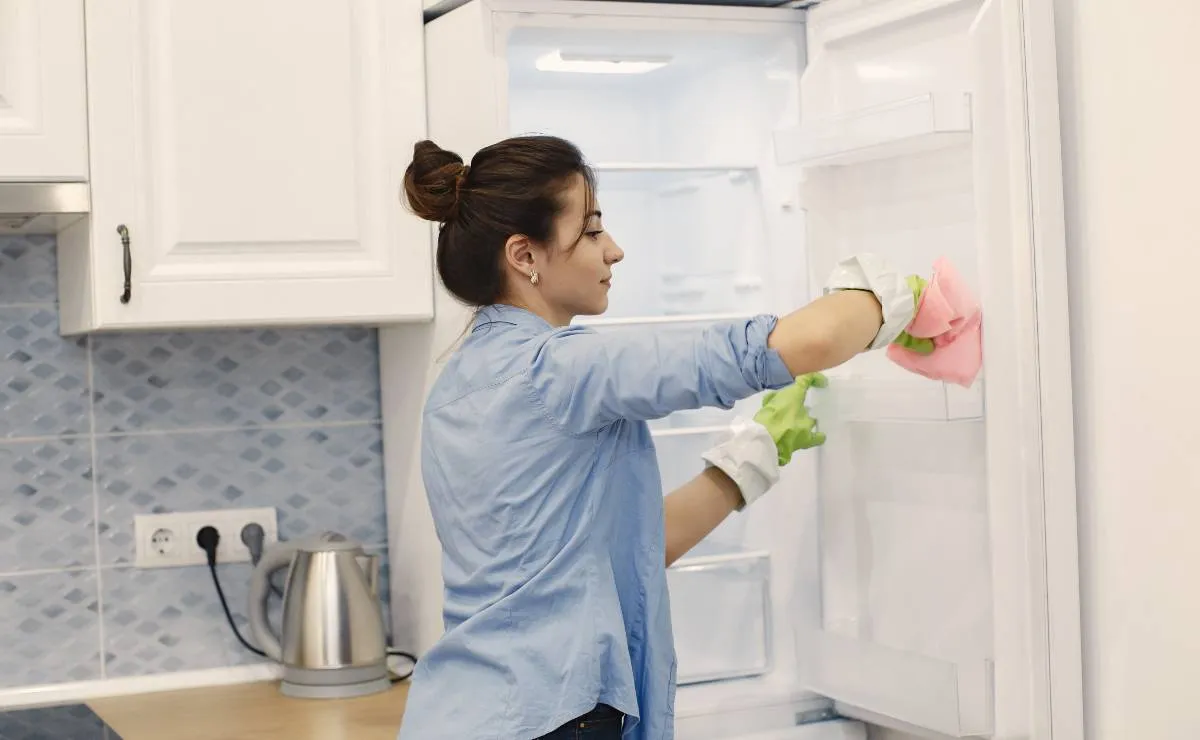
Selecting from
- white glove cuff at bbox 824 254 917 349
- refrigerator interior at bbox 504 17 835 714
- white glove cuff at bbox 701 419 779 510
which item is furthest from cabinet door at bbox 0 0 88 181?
white glove cuff at bbox 824 254 917 349

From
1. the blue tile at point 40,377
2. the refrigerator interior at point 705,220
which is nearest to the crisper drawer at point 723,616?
the refrigerator interior at point 705,220

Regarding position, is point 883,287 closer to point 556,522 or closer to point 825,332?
point 825,332

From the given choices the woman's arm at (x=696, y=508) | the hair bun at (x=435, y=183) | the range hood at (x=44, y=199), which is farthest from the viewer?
the range hood at (x=44, y=199)

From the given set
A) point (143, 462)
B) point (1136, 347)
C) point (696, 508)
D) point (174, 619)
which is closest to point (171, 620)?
point (174, 619)

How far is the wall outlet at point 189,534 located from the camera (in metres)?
2.25

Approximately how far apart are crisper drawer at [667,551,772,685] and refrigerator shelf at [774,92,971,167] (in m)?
0.62

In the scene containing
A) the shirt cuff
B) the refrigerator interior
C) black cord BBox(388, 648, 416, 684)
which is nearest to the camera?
the shirt cuff

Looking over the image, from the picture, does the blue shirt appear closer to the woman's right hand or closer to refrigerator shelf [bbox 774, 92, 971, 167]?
the woman's right hand

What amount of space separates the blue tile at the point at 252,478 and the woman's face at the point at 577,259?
845 mm

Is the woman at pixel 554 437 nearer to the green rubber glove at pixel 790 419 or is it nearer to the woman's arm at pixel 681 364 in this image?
the woman's arm at pixel 681 364

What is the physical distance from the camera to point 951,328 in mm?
1610

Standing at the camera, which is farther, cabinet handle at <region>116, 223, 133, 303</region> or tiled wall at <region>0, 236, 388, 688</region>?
tiled wall at <region>0, 236, 388, 688</region>

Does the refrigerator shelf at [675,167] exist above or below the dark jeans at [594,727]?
above

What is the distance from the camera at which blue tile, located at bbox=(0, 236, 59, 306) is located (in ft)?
7.22
